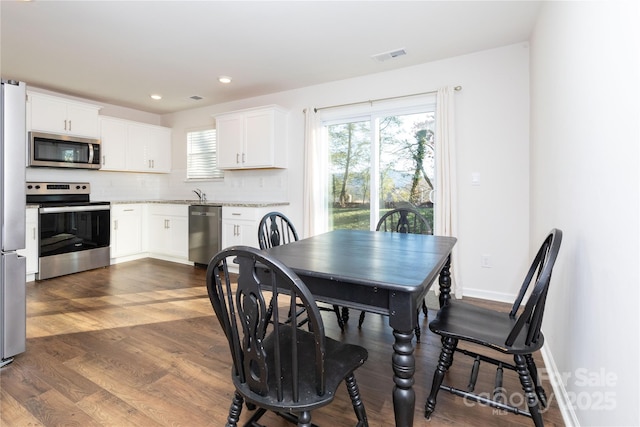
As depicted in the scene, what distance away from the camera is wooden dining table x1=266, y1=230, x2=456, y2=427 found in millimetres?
1165

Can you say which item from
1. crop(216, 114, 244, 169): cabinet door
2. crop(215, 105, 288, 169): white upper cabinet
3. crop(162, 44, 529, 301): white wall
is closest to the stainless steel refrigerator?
crop(215, 105, 288, 169): white upper cabinet

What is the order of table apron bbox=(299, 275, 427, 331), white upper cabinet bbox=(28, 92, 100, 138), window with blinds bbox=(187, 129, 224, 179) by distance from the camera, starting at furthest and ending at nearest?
1. window with blinds bbox=(187, 129, 224, 179)
2. white upper cabinet bbox=(28, 92, 100, 138)
3. table apron bbox=(299, 275, 427, 331)

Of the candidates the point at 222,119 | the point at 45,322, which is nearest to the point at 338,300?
the point at 45,322

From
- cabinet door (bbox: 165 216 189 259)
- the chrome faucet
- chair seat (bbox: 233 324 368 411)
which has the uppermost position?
the chrome faucet

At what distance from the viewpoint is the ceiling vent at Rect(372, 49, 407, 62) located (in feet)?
10.6

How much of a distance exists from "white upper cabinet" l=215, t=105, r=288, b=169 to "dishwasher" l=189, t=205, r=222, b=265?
2.45 feet

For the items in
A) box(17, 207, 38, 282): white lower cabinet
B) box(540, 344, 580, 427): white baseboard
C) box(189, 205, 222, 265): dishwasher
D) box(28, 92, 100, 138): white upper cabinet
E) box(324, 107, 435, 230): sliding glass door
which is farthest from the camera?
box(189, 205, 222, 265): dishwasher

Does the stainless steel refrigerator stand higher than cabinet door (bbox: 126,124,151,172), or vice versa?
cabinet door (bbox: 126,124,151,172)

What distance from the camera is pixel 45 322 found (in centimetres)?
263

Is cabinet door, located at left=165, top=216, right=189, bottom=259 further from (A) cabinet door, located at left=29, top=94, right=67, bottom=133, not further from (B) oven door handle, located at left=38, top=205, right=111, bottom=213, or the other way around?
(A) cabinet door, located at left=29, top=94, right=67, bottom=133

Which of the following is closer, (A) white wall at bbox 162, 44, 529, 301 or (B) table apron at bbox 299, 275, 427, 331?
(B) table apron at bbox 299, 275, 427, 331

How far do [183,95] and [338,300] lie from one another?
4.48 metres

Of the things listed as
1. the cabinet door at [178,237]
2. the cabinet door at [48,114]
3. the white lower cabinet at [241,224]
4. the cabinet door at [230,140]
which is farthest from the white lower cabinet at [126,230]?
the white lower cabinet at [241,224]

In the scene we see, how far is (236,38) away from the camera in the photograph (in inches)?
117
